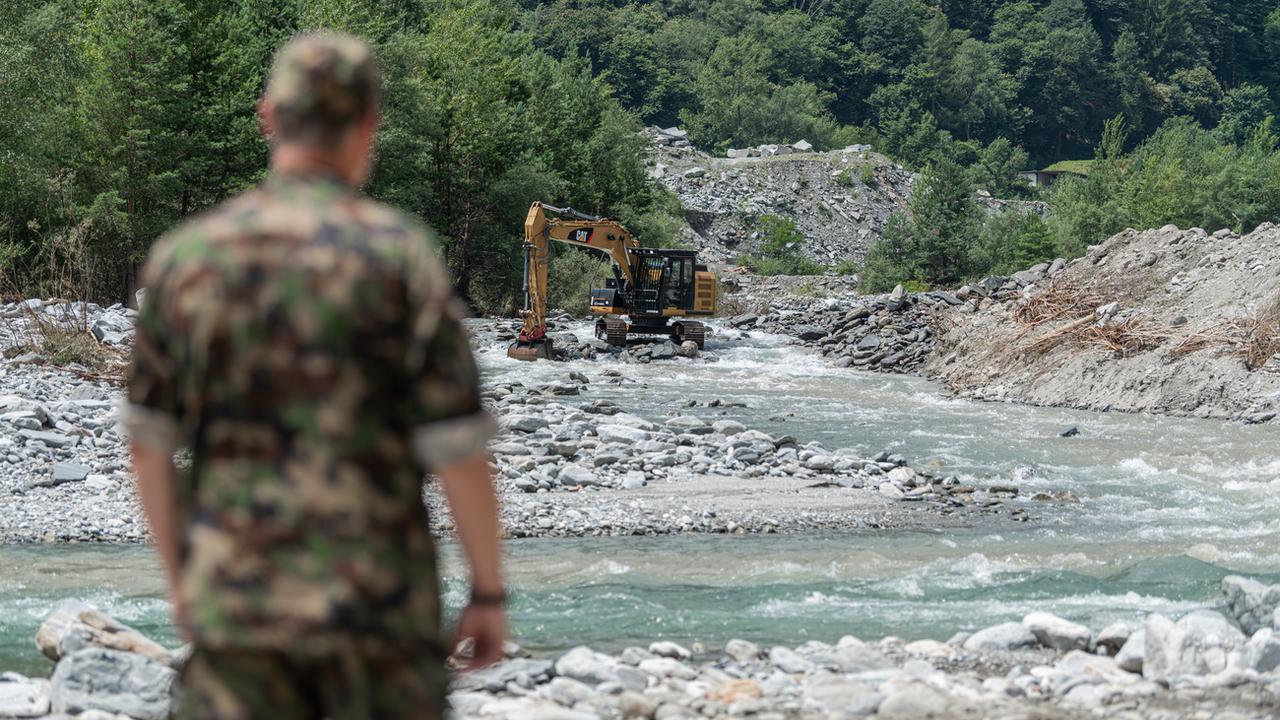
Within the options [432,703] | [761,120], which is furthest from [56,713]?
[761,120]

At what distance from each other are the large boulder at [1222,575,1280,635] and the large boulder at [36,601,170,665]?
5615 millimetres

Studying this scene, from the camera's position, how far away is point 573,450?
552 inches

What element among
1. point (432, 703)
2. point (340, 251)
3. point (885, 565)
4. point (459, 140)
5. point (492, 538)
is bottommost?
point (885, 565)

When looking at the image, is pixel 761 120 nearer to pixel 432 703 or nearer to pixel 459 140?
pixel 459 140

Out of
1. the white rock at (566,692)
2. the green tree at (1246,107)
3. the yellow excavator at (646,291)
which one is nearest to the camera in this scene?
the white rock at (566,692)

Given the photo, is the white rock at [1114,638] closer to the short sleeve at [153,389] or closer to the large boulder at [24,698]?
the large boulder at [24,698]

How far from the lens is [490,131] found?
41.0 m

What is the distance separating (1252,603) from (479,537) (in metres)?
6.51

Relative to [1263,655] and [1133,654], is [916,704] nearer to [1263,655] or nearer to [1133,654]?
[1133,654]

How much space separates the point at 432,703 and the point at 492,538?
300 millimetres

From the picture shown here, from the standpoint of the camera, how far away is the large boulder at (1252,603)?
24.8ft

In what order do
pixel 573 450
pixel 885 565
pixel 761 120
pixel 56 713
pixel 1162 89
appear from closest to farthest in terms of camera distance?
pixel 56 713
pixel 885 565
pixel 573 450
pixel 761 120
pixel 1162 89

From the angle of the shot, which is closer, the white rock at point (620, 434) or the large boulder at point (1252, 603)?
the large boulder at point (1252, 603)

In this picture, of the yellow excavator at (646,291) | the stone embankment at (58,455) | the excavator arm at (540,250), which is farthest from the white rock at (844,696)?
the yellow excavator at (646,291)
